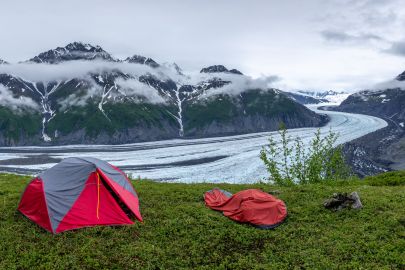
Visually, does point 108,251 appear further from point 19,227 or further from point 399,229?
point 399,229

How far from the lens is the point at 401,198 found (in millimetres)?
19172

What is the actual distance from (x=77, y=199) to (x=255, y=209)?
27.2 ft

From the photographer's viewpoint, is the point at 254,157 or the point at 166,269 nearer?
the point at 166,269

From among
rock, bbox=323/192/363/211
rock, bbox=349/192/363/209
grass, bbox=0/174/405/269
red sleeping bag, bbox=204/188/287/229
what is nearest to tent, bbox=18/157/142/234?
grass, bbox=0/174/405/269

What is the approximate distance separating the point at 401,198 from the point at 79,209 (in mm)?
16745

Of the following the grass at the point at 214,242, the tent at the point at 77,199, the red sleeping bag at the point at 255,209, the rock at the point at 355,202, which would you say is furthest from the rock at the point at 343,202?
the tent at the point at 77,199

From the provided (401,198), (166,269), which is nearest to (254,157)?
(401,198)

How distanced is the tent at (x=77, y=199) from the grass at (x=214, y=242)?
55cm

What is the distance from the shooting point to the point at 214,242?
14281 mm

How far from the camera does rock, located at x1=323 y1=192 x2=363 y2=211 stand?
17359 mm

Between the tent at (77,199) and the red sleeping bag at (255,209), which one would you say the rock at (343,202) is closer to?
the red sleeping bag at (255,209)

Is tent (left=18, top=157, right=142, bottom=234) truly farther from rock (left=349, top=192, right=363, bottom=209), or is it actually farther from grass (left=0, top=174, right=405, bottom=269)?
rock (left=349, top=192, right=363, bottom=209)

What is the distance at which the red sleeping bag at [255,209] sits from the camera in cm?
1619

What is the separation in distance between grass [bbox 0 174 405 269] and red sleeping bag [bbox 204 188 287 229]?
42 centimetres
